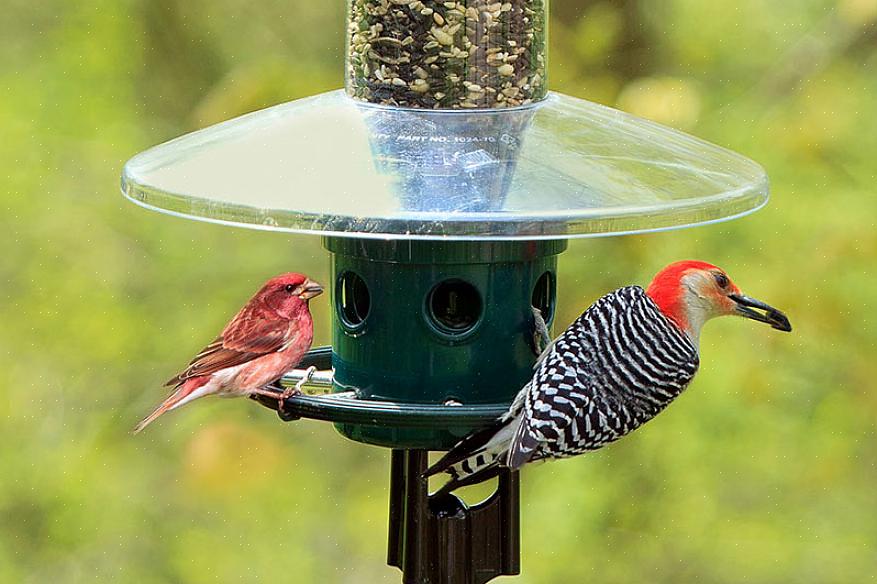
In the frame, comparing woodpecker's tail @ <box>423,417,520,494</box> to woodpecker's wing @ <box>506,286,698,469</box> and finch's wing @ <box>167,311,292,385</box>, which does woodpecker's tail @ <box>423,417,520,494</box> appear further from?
finch's wing @ <box>167,311,292,385</box>

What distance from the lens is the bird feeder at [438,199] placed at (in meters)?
2.77

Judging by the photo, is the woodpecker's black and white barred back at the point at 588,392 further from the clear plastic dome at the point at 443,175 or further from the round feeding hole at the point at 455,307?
the clear plastic dome at the point at 443,175

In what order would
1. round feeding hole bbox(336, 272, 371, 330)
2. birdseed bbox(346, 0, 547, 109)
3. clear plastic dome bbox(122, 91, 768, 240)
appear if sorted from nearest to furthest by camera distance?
1. clear plastic dome bbox(122, 91, 768, 240)
2. birdseed bbox(346, 0, 547, 109)
3. round feeding hole bbox(336, 272, 371, 330)

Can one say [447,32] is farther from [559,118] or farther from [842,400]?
[842,400]

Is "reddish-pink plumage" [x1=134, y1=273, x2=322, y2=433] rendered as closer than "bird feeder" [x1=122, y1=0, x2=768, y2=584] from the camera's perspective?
No

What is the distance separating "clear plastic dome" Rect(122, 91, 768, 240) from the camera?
2711 millimetres

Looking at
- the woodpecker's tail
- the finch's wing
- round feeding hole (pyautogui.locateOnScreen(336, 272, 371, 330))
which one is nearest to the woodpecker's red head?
the woodpecker's tail

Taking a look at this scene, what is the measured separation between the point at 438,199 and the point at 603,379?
2.86ft

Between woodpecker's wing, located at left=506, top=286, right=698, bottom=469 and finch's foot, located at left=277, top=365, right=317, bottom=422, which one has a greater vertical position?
woodpecker's wing, located at left=506, top=286, right=698, bottom=469

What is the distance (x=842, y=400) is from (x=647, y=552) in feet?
3.71

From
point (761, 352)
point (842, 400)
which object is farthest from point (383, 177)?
point (842, 400)

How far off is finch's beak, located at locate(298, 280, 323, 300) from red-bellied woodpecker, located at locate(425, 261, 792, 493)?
630mm

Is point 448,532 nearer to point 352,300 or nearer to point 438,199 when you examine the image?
point 352,300

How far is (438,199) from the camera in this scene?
2.78 m
